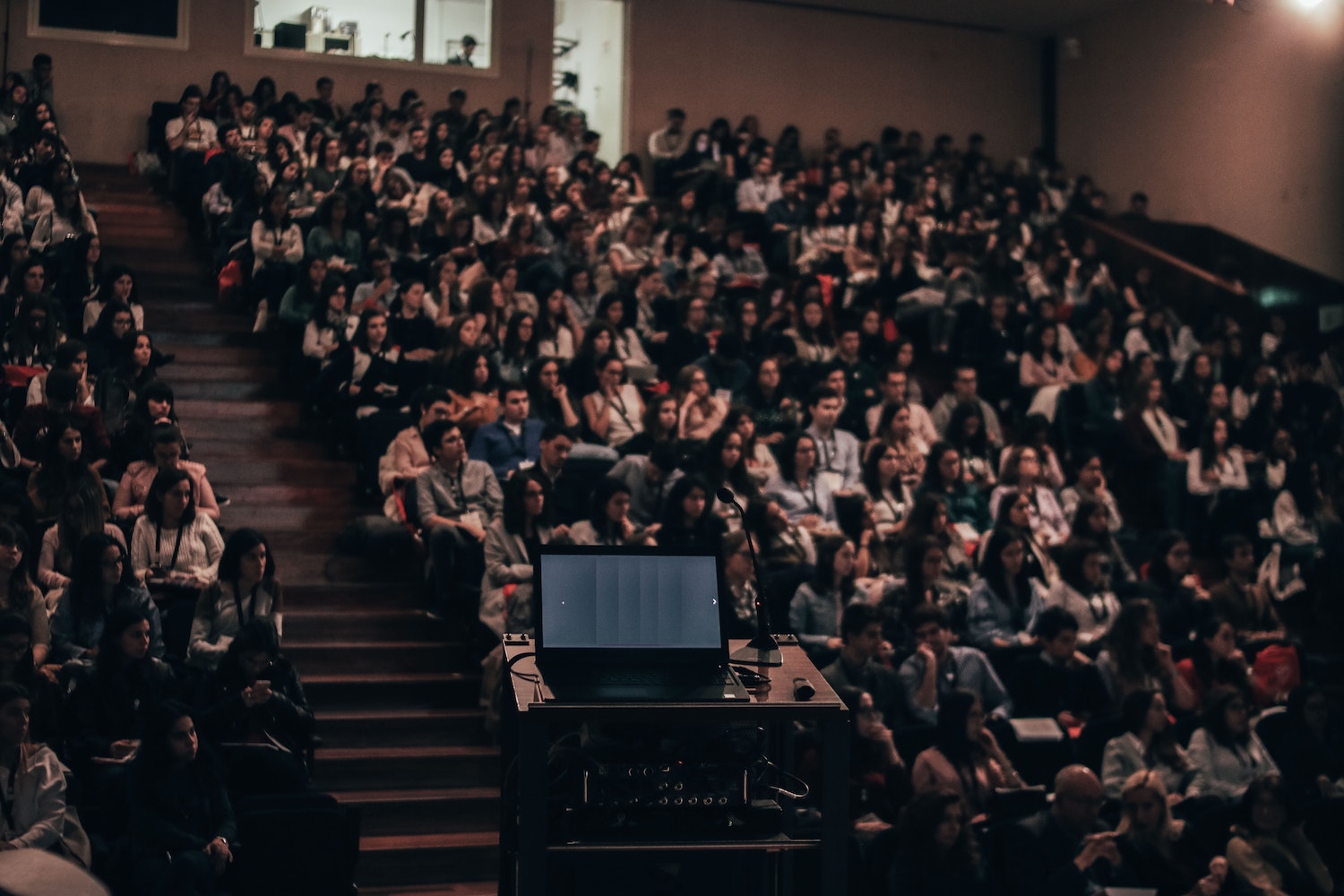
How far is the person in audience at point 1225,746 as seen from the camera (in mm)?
5734

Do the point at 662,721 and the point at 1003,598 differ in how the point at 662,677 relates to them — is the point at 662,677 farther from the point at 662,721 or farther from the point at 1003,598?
the point at 1003,598

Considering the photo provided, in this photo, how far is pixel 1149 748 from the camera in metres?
5.68

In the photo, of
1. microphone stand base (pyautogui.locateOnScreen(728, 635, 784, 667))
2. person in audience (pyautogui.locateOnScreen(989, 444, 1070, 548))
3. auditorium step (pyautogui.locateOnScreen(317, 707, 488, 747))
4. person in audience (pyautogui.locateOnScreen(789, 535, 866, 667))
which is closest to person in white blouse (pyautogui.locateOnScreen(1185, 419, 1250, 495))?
person in audience (pyautogui.locateOnScreen(989, 444, 1070, 548))

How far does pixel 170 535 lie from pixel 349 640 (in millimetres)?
840

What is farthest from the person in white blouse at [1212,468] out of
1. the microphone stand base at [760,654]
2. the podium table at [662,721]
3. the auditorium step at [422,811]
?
the podium table at [662,721]

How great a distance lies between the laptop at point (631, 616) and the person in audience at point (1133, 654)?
3719 mm

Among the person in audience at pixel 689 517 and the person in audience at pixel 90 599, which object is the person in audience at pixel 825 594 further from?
the person in audience at pixel 90 599

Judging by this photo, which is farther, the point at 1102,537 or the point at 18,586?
the point at 1102,537

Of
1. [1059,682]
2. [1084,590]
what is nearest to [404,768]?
[1059,682]

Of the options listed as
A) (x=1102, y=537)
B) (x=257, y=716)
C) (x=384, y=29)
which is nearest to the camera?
(x=257, y=716)

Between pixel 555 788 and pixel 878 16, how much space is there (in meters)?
12.4

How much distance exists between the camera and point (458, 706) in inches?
226

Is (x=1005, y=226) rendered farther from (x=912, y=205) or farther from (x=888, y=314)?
(x=888, y=314)

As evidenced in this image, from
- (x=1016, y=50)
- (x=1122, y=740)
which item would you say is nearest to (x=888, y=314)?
(x=1122, y=740)
